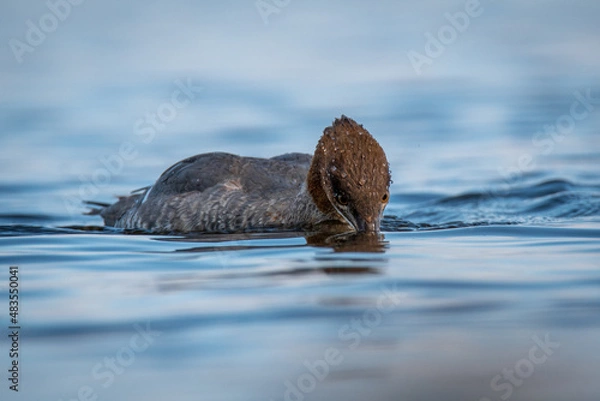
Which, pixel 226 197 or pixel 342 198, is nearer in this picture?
pixel 342 198

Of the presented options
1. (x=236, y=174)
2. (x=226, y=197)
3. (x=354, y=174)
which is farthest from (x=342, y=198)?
(x=236, y=174)

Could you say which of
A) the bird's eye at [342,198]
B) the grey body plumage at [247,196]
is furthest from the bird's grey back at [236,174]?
the bird's eye at [342,198]

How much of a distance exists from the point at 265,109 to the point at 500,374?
14.2 m

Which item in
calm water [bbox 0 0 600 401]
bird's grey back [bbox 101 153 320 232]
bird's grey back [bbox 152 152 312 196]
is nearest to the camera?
Answer: calm water [bbox 0 0 600 401]

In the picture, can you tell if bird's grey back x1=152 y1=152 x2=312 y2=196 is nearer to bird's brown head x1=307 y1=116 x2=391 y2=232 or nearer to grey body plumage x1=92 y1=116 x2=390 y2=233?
grey body plumage x1=92 y1=116 x2=390 y2=233

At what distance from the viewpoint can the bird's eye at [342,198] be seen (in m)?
10.3

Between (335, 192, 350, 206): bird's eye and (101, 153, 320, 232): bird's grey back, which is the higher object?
(101, 153, 320, 232): bird's grey back

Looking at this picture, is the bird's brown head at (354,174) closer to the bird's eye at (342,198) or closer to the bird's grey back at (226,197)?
the bird's eye at (342,198)

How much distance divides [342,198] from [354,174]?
31cm

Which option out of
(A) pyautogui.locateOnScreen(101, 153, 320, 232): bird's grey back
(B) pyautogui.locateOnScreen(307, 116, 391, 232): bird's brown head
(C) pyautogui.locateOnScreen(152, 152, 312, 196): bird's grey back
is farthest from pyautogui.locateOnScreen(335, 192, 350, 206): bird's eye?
(C) pyautogui.locateOnScreen(152, 152, 312, 196): bird's grey back

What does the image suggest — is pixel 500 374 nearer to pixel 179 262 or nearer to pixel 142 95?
pixel 179 262

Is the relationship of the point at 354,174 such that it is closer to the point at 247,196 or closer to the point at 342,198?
the point at 342,198

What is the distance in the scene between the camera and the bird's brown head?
10.1 m

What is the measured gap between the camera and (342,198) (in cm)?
1032
